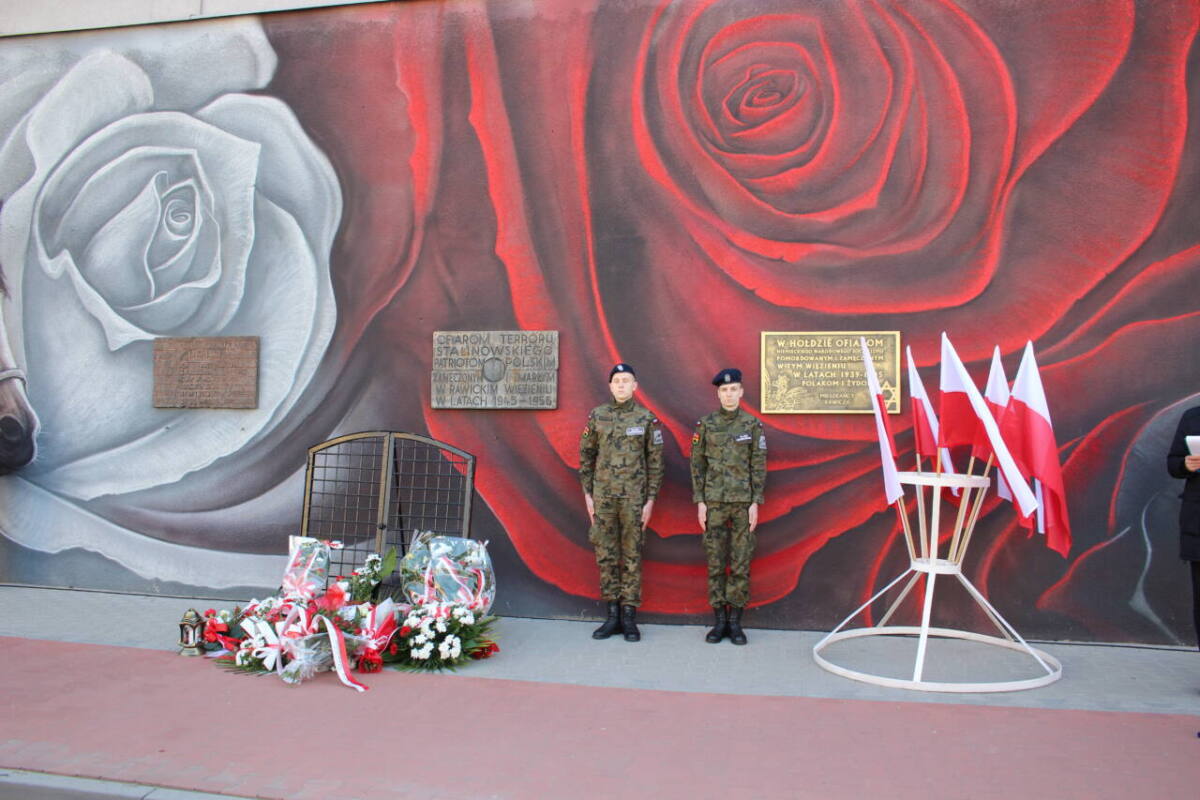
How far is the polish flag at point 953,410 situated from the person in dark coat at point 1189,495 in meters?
1.03

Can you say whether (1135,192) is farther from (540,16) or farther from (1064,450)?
(540,16)

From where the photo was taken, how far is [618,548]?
625 centimetres

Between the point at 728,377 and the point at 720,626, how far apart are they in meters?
1.67

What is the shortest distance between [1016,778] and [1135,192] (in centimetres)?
421

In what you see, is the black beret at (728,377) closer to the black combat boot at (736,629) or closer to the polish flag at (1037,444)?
the black combat boot at (736,629)

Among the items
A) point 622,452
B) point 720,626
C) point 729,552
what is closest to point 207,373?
point 622,452

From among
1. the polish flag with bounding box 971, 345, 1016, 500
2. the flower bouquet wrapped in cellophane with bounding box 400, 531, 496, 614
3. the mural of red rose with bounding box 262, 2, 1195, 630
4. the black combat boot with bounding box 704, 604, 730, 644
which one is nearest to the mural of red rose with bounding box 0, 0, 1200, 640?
the mural of red rose with bounding box 262, 2, 1195, 630

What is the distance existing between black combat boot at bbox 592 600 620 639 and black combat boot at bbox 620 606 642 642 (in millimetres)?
47

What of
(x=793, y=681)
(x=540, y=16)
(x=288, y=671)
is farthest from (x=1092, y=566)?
(x=540, y=16)

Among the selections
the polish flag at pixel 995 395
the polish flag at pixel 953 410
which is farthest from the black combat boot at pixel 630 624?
the polish flag at pixel 995 395

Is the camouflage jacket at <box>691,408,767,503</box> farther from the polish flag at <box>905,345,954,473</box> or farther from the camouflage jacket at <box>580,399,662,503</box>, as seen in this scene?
the polish flag at <box>905,345,954,473</box>

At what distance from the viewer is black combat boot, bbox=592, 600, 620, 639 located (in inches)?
242

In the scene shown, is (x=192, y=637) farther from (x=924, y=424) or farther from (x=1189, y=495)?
(x=1189, y=495)

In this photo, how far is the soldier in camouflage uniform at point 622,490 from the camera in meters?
6.16
